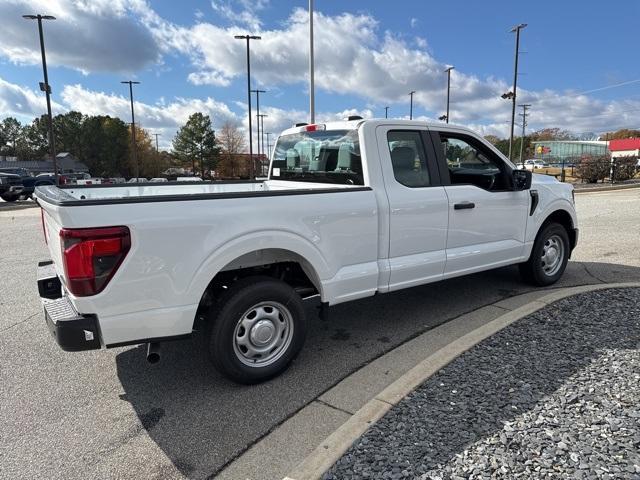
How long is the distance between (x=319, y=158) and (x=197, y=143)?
3083 inches

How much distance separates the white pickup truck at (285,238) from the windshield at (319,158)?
2 cm

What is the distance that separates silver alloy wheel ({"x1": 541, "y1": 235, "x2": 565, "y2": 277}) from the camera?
5.64 meters

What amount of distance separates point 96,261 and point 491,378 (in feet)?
8.58

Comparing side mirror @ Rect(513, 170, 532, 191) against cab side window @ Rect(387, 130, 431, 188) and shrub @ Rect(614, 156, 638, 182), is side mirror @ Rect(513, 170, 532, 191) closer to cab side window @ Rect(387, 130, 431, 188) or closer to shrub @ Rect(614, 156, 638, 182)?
cab side window @ Rect(387, 130, 431, 188)

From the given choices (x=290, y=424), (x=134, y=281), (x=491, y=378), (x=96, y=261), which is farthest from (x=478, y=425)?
(x=96, y=261)

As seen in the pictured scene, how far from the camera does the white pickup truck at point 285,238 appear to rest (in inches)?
110

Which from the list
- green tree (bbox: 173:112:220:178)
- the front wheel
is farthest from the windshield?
green tree (bbox: 173:112:220:178)

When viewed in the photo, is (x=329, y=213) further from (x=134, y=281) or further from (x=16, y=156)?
(x=16, y=156)

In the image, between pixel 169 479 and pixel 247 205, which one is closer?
pixel 169 479

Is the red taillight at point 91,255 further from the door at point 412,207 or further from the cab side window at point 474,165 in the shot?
the cab side window at point 474,165

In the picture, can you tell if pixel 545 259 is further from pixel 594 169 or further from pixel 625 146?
pixel 625 146

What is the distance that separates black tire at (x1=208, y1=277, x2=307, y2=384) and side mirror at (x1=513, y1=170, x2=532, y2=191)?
2753 millimetres

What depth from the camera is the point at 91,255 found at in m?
2.70

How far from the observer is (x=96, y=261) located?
8.96 ft
